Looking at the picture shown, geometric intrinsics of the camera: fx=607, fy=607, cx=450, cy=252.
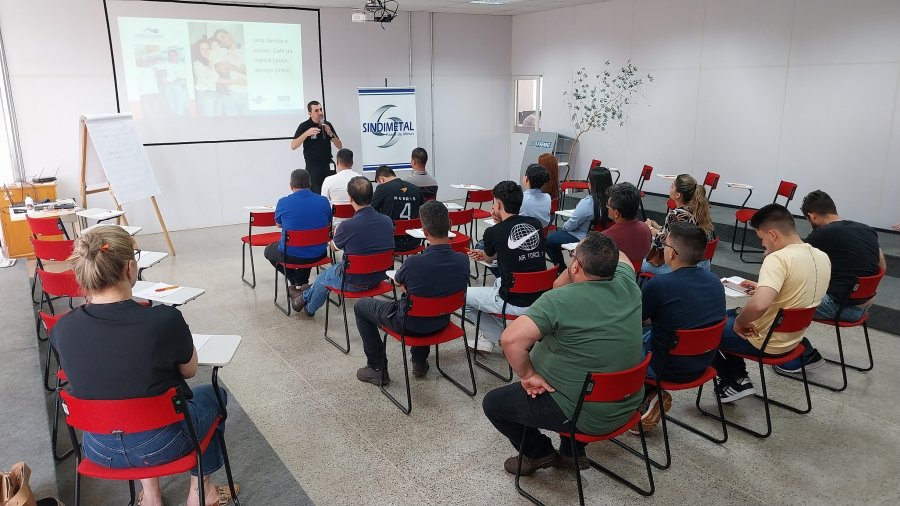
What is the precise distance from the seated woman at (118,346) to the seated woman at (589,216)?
3567 millimetres

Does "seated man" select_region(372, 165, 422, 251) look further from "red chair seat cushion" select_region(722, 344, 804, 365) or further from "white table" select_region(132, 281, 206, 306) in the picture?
"red chair seat cushion" select_region(722, 344, 804, 365)

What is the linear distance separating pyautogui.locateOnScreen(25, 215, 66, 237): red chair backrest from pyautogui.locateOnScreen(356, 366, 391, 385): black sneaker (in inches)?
127

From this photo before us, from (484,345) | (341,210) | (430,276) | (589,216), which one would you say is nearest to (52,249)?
(341,210)

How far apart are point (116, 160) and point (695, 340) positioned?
6554mm

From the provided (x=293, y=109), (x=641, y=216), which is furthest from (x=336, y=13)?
(x=641, y=216)

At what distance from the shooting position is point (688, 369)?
315 cm

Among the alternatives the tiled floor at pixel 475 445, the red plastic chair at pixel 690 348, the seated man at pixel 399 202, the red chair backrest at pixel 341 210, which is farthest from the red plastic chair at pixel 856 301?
the red chair backrest at pixel 341 210

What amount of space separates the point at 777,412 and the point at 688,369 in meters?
1.08

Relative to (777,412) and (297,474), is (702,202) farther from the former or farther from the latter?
(297,474)

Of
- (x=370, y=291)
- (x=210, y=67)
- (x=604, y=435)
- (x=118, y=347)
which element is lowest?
(x=604, y=435)

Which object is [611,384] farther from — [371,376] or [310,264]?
[310,264]

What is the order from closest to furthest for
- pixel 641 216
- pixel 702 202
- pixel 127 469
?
1. pixel 127 469
2. pixel 702 202
3. pixel 641 216

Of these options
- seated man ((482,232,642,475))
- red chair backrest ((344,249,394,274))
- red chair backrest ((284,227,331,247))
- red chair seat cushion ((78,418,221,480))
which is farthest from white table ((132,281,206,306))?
seated man ((482,232,642,475))

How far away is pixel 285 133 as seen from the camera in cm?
923
